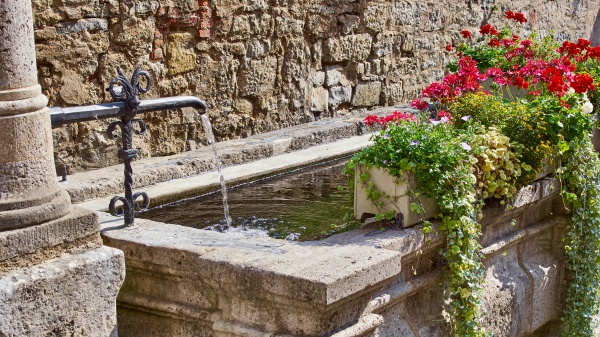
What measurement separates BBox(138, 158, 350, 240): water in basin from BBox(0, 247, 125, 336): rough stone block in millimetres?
1088

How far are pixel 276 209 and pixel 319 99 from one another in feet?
9.20

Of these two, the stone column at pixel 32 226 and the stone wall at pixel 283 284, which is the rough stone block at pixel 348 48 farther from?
the stone column at pixel 32 226

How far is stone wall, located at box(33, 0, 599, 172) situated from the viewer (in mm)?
5148

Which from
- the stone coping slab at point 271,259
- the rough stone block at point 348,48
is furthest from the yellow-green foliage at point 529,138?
the rough stone block at point 348,48

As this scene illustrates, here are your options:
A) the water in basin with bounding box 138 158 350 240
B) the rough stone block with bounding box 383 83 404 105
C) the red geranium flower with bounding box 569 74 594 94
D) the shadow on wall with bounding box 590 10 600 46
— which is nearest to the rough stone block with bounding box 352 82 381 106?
the rough stone block with bounding box 383 83 404 105

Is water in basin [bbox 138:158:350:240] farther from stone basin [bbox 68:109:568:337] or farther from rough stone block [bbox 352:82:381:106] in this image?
rough stone block [bbox 352:82:381:106]

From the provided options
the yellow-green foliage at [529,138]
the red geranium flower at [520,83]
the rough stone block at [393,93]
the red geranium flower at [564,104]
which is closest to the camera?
the yellow-green foliage at [529,138]

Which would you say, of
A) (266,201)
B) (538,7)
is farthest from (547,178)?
(538,7)

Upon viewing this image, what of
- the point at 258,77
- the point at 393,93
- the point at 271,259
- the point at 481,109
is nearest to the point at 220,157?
the point at 258,77

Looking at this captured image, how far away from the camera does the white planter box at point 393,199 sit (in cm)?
329

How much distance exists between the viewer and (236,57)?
626 centimetres

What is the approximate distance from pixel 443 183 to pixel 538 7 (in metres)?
8.30

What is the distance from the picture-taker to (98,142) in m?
5.30

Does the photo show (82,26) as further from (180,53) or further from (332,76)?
(332,76)
